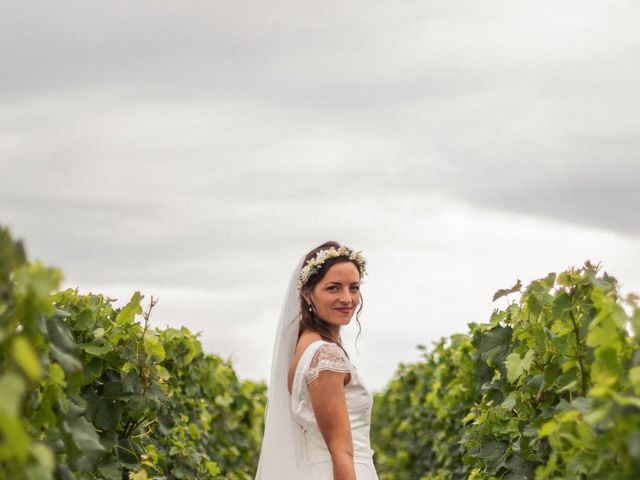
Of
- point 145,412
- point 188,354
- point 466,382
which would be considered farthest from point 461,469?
point 145,412

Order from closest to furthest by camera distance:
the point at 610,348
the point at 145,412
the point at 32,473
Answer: the point at 32,473, the point at 610,348, the point at 145,412

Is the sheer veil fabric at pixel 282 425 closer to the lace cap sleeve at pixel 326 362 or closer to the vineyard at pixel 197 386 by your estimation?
the lace cap sleeve at pixel 326 362

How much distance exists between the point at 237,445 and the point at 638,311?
8363 millimetres

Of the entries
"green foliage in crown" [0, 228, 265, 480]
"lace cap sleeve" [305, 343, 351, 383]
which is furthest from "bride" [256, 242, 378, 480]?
"green foliage in crown" [0, 228, 265, 480]

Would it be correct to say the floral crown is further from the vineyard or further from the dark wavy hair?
the vineyard

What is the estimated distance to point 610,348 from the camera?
2969 millimetres

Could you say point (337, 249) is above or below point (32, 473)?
above

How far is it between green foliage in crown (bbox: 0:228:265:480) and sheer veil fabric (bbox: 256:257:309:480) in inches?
21.2

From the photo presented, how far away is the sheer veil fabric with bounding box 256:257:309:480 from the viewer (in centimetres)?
487

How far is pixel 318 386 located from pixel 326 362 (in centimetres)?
12

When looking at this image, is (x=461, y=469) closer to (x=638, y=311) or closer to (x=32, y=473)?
(x=638, y=311)

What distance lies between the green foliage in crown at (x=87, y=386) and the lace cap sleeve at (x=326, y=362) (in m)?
0.78

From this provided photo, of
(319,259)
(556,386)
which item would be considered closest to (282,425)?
(319,259)

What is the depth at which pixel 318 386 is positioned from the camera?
4574 mm
